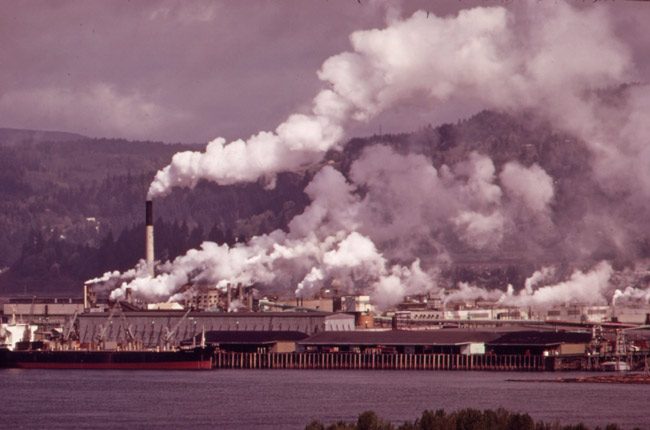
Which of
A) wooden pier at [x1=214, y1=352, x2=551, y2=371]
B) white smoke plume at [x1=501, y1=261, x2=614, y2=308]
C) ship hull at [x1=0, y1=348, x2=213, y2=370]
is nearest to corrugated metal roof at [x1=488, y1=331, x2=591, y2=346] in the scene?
wooden pier at [x1=214, y1=352, x2=551, y2=371]

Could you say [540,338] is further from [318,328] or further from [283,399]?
[283,399]

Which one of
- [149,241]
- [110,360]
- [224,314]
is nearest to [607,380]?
[110,360]

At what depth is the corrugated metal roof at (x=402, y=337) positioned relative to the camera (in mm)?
127500

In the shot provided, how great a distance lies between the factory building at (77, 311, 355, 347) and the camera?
137m

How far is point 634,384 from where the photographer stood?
102 metres

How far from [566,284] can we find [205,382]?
67806 millimetres

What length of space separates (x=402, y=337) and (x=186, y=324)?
18.7m

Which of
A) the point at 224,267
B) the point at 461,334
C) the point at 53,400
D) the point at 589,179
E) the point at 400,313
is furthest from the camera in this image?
the point at 589,179

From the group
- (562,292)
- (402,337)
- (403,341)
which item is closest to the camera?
(403,341)

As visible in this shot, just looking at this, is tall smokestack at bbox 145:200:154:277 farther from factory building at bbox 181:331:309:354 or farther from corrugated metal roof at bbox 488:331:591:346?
corrugated metal roof at bbox 488:331:591:346

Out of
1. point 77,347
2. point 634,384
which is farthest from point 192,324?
point 634,384

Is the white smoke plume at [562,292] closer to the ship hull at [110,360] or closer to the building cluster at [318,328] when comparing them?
the building cluster at [318,328]

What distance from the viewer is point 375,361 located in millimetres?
127375

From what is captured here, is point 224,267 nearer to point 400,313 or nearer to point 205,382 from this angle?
point 400,313
